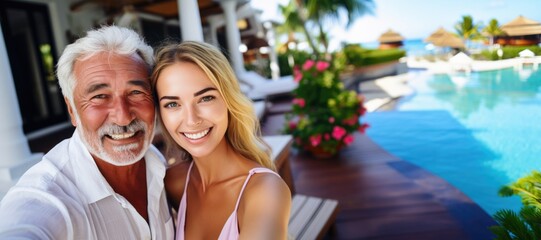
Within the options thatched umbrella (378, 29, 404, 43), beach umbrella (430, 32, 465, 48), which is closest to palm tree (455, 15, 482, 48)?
beach umbrella (430, 32, 465, 48)

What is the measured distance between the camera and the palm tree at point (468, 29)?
2.02 metres

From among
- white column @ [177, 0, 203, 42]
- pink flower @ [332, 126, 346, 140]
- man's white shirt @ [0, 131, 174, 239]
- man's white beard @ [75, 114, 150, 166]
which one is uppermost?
white column @ [177, 0, 203, 42]

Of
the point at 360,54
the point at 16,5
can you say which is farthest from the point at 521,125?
the point at 360,54

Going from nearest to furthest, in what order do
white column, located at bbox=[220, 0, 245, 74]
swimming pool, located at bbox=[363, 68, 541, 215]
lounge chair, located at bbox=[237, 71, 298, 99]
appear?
swimming pool, located at bbox=[363, 68, 541, 215] < white column, located at bbox=[220, 0, 245, 74] < lounge chair, located at bbox=[237, 71, 298, 99]

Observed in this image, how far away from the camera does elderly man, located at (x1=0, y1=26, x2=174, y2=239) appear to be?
1.17 meters

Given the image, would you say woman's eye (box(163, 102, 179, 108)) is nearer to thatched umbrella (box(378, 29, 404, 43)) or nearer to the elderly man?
the elderly man

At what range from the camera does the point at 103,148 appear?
135 centimetres

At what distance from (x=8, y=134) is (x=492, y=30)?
3320 millimetres

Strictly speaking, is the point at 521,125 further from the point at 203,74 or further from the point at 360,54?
the point at 360,54

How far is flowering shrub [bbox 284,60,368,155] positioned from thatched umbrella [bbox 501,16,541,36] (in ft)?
10.6

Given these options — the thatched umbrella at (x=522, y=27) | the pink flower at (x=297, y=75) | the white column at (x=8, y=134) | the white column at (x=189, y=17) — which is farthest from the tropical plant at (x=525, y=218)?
the white column at (x=189, y=17)

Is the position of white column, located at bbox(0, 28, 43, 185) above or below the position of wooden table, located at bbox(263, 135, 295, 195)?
above

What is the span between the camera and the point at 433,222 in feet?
9.68

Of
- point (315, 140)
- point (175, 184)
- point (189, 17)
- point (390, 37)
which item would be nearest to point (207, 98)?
point (175, 184)
